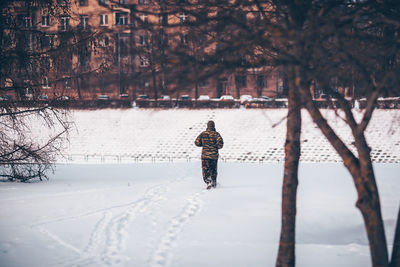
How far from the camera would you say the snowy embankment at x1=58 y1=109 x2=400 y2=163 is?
26.8 m

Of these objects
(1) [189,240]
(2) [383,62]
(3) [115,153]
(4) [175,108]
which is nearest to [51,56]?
(1) [189,240]

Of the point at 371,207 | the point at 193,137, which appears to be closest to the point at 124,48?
the point at 371,207

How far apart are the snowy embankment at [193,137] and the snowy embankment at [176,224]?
12880 mm

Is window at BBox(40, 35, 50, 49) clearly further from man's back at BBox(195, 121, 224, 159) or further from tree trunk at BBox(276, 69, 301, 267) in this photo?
tree trunk at BBox(276, 69, 301, 267)

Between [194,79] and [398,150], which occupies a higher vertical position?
[194,79]

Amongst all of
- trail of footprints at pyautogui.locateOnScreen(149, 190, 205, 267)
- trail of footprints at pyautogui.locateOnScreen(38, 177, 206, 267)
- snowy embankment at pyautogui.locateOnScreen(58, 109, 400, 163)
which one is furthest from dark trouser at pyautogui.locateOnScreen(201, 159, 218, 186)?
snowy embankment at pyautogui.locateOnScreen(58, 109, 400, 163)

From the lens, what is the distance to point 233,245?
729cm

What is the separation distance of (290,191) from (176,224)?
3.22 meters

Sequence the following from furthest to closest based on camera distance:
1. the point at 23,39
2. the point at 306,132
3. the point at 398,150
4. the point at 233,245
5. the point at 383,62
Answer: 1. the point at 306,132
2. the point at 398,150
3. the point at 23,39
4. the point at 233,245
5. the point at 383,62

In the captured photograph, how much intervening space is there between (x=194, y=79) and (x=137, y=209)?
19.8 feet

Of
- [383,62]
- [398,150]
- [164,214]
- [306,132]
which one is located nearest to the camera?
[383,62]

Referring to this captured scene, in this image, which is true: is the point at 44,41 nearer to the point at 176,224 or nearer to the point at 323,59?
the point at 176,224

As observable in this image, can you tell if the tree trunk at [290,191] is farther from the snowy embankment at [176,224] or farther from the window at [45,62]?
the window at [45,62]

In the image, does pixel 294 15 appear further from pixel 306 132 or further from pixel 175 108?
pixel 175 108
